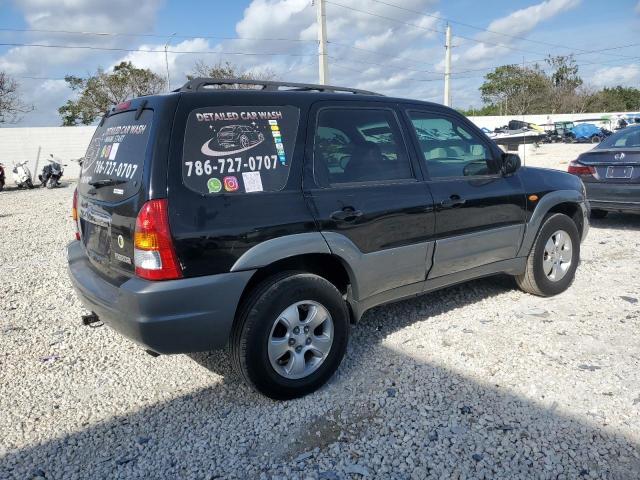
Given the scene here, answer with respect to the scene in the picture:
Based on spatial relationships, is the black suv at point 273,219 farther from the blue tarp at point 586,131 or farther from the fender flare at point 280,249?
the blue tarp at point 586,131

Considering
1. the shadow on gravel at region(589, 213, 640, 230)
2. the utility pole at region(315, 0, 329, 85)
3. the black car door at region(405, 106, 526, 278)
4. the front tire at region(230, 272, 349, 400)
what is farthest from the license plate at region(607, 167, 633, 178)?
the utility pole at region(315, 0, 329, 85)

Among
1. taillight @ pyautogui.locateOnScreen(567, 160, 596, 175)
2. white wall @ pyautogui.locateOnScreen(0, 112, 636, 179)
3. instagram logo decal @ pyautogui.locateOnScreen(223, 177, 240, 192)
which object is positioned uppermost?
white wall @ pyautogui.locateOnScreen(0, 112, 636, 179)

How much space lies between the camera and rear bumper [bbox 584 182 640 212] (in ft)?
22.8

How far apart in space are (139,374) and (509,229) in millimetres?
3191

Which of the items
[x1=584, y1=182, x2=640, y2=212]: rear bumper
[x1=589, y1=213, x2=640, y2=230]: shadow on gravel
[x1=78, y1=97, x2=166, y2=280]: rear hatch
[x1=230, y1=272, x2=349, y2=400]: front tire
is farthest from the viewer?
[x1=589, y1=213, x2=640, y2=230]: shadow on gravel

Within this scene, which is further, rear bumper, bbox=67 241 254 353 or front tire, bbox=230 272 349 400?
front tire, bbox=230 272 349 400

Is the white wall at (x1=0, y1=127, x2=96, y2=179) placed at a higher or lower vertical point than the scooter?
higher

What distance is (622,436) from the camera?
271cm

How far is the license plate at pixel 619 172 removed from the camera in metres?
7.00

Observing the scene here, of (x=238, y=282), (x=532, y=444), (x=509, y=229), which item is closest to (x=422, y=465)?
(x=532, y=444)

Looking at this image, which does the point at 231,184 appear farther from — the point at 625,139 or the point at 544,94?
the point at 544,94

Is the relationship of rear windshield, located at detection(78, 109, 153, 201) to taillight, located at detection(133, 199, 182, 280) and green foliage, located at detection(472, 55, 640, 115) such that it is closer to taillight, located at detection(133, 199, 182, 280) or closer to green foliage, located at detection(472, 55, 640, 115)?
taillight, located at detection(133, 199, 182, 280)

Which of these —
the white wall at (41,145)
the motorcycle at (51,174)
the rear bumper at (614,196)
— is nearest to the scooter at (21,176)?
the motorcycle at (51,174)

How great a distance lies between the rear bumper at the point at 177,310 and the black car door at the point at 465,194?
1.71 m
